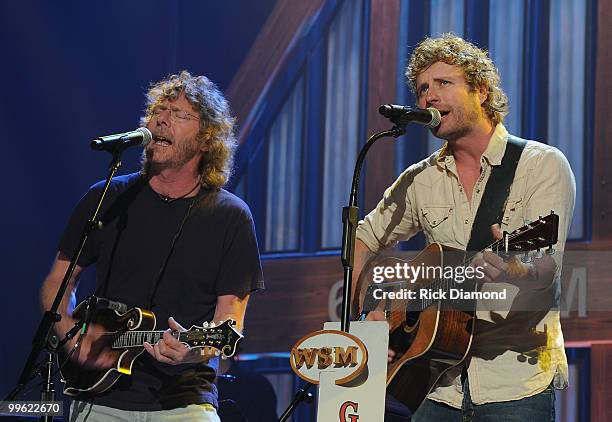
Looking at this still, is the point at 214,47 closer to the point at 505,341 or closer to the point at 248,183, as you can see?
the point at 248,183

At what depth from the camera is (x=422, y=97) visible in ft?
12.6

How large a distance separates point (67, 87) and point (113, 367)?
2.72m

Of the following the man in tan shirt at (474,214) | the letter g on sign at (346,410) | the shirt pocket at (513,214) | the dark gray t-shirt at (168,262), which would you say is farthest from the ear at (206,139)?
the letter g on sign at (346,410)

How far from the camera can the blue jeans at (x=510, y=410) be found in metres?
3.31

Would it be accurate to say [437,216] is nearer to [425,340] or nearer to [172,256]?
[425,340]

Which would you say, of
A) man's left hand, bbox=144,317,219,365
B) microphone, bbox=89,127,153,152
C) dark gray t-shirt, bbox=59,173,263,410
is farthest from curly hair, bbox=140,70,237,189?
man's left hand, bbox=144,317,219,365

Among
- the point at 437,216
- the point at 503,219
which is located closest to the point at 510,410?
the point at 503,219

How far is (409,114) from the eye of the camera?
342cm

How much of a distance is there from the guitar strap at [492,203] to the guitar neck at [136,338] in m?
1.19

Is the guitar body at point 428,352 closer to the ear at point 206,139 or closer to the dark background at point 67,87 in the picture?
the ear at point 206,139

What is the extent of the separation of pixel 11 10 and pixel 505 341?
3925mm

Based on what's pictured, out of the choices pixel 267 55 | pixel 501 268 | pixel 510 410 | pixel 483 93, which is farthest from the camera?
pixel 267 55

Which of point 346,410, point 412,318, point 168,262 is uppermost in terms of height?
point 168,262

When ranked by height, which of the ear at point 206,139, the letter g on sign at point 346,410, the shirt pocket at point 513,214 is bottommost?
the letter g on sign at point 346,410
